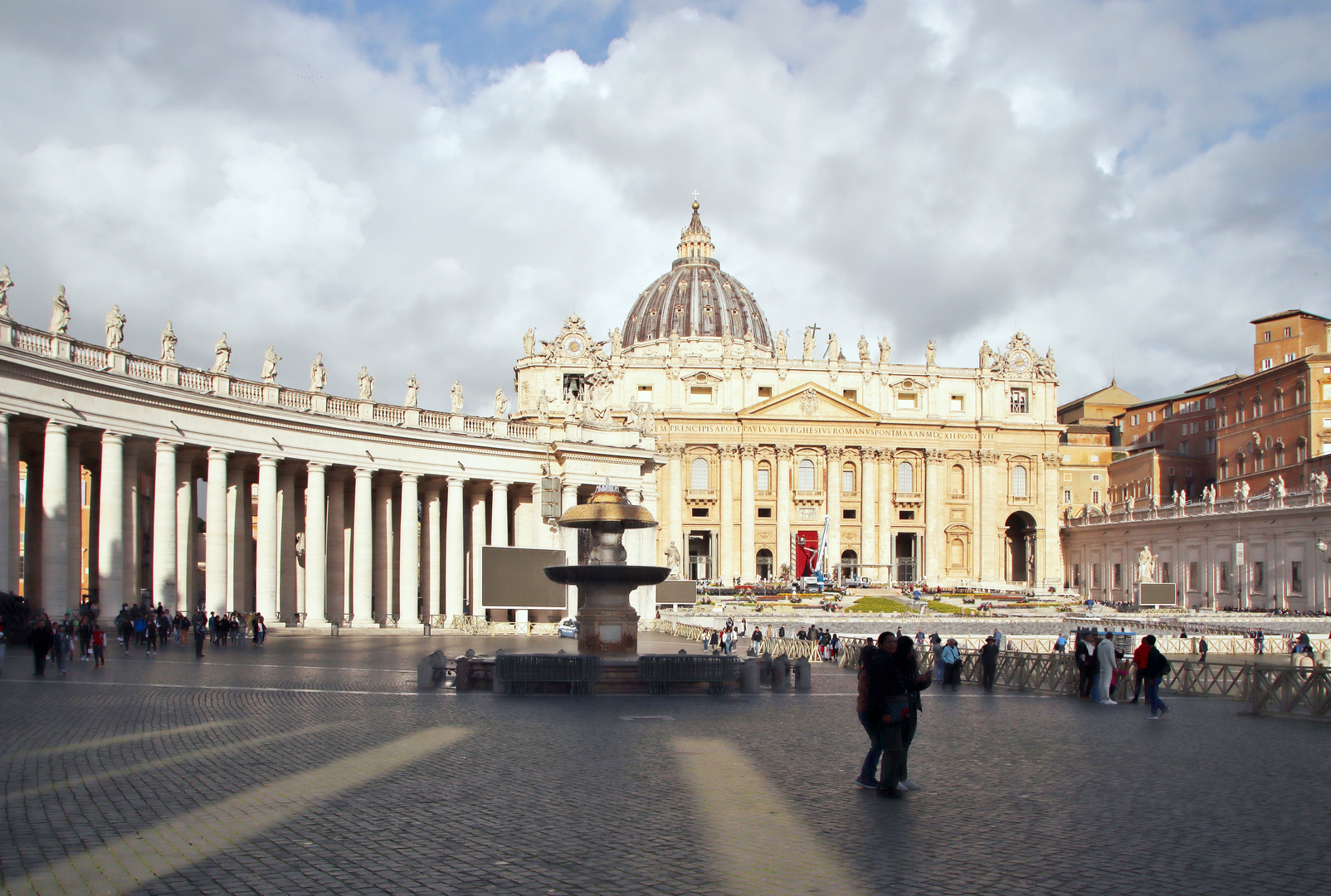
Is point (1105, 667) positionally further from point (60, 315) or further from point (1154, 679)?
point (60, 315)

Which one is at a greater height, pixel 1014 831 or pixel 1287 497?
pixel 1287 497

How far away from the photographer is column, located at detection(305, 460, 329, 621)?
143ft

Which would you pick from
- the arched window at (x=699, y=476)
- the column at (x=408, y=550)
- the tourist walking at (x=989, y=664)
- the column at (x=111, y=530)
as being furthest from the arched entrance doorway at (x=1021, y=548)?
the column at (x=111, y=530)

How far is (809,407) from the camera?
108562 millimetres

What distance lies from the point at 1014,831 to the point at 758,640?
27.6 metres

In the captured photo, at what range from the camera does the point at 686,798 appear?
1194 cm

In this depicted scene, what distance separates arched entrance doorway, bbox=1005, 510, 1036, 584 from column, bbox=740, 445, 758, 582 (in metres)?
27.0

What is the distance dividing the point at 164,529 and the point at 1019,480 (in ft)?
299

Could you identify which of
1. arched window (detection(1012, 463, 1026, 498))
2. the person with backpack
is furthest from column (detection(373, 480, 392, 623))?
arched window (detection(1012, 463, 1026, 498))

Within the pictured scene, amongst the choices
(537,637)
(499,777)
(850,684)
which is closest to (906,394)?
(537,637)

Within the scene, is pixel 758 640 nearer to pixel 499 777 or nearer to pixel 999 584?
pixel 499 777

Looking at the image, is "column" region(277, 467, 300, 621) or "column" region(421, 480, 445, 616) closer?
"column" region(277, 467, 300, 621)

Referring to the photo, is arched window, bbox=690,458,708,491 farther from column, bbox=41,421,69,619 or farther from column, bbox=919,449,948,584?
column, bbox=41,421,69,619

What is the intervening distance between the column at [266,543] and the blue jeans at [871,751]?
33.8 meters
